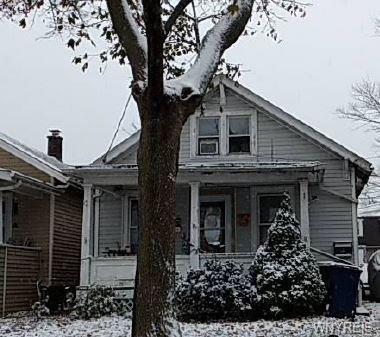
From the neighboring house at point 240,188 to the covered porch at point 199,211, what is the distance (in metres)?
0.03

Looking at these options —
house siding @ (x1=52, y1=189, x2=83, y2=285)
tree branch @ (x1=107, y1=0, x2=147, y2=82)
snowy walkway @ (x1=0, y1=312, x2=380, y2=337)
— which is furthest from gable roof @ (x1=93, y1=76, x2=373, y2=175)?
tree branch @ (x1=107, y1=0, x2=147, y2=82)

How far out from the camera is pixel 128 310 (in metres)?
15.6

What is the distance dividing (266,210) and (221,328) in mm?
6046

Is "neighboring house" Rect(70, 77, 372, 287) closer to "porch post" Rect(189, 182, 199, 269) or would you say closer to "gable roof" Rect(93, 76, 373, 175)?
"gable roof" Rect(93, 76, 373, 175)

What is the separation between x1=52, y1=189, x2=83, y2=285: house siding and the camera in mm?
18547

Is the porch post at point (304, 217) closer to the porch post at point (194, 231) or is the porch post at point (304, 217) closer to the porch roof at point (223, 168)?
the porch roof at point (223, 168)

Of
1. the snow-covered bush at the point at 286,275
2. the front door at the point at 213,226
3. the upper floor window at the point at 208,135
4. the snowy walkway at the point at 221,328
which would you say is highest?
the upper floor window at the point at 208,135

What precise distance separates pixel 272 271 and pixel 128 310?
3554mm

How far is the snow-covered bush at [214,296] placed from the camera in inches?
547

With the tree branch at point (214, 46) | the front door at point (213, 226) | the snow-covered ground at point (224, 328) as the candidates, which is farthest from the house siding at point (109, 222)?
the tree branch at point (214, 46)

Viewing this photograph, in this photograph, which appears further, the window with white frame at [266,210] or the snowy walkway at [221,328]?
the window with white frame at [266,210]

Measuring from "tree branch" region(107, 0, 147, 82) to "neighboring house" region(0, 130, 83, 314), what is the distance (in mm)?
8195

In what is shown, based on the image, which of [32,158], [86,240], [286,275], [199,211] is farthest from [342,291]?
[32,158]

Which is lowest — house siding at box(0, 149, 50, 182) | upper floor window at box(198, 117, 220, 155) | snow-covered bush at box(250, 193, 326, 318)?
snow-covered bush at box(250, 193, 326, 318)
